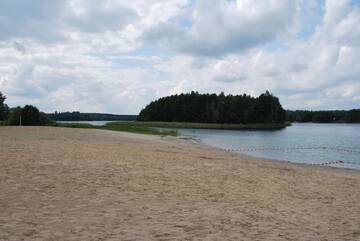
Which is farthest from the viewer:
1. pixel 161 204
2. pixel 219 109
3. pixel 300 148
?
pixel 219 109

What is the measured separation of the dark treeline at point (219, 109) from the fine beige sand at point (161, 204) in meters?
128

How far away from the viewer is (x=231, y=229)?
27.1 ft

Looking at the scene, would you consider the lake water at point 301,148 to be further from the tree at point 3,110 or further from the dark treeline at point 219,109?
the dark treeline at point 219,109

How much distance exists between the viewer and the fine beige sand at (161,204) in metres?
7.76

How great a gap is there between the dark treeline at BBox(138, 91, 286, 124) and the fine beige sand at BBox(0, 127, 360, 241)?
12787 cm

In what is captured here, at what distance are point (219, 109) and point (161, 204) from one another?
139 metres

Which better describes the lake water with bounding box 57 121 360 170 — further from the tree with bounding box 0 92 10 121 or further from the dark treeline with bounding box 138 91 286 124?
the dark treeline with bounding box 138 91 286 124

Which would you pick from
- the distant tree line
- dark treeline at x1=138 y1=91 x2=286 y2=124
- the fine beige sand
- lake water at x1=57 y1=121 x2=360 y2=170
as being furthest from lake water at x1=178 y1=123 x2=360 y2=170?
dark treeline at x1=138 y1=91 x2=286 y2=124

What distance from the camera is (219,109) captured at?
486 ft

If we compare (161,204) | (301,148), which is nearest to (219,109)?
(301,148)

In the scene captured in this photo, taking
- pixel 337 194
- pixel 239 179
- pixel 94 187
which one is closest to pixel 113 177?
pixel 94 187

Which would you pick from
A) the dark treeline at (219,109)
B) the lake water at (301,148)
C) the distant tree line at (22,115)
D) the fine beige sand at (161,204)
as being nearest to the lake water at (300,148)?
the lake water at (301,148)

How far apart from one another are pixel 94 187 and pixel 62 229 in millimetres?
4232

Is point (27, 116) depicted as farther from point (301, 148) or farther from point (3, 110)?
point (301, 148)
